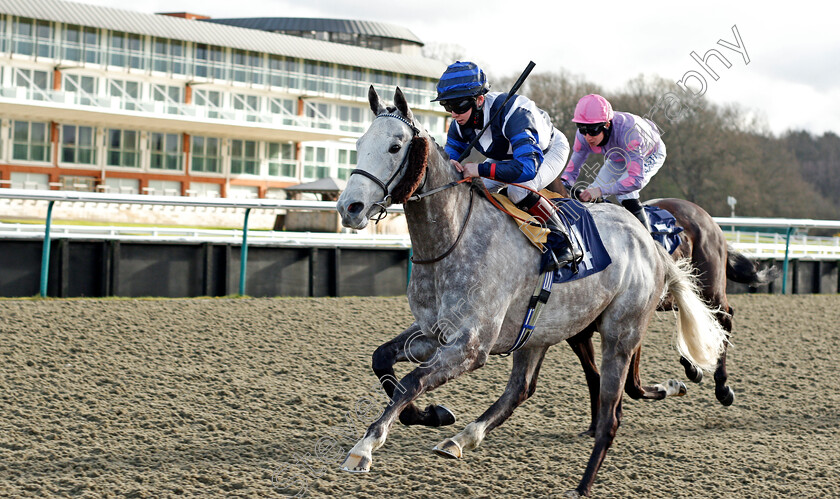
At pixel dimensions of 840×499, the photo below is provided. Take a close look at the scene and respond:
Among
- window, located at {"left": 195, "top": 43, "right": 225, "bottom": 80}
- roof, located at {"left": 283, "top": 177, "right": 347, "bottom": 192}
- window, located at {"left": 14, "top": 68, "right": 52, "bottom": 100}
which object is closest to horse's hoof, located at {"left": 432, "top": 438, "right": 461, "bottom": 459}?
roof, located at {"left": 283, "top": 177, "right": 347, "bottom": 192}

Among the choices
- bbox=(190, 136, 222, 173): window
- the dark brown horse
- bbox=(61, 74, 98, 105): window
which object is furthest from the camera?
bbox=(190, 136, 222, 173): window

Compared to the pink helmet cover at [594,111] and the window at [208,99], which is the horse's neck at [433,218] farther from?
the window at [208,99]

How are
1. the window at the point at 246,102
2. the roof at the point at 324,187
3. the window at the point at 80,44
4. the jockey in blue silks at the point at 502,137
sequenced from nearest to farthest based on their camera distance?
the jockey in blue silks at the point at 502,137
the roof at the point at 324,187
the window at the point at 80,44
the window at the point at 246,102

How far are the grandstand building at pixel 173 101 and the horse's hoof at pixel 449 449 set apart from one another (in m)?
26.6

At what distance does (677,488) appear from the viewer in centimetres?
383

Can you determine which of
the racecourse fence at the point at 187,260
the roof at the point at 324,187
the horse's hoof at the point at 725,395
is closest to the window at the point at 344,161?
the roof at the point at 324,187

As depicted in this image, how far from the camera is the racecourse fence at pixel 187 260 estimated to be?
7273 millimetres

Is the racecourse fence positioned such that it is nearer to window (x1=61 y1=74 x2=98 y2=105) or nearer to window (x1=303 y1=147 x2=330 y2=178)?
window (x1=61 y1=74 x2=98 y2=105)

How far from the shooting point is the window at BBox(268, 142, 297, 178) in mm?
36531

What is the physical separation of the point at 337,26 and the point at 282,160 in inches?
465

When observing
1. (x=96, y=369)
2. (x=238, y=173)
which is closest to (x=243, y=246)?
(x=96, y=369)

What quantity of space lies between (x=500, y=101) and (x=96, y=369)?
10.2 feet

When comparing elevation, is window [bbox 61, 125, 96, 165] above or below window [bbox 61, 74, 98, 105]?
below

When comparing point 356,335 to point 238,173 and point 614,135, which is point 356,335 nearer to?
point 614,135
